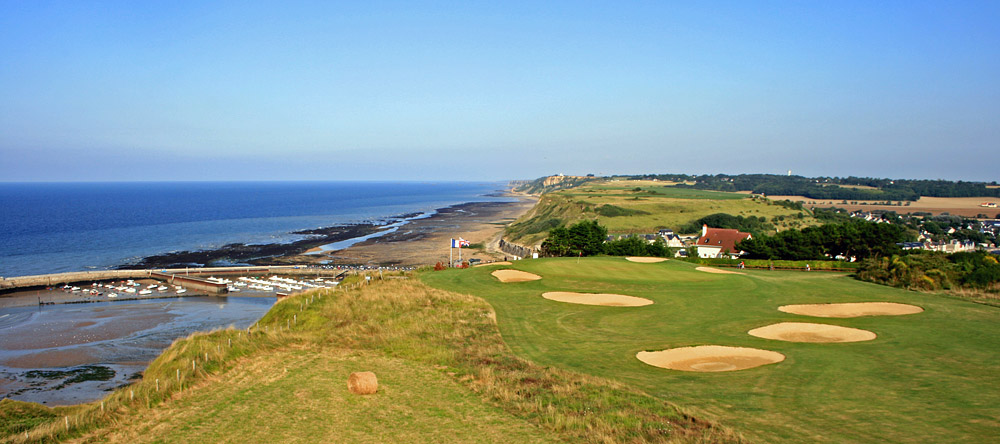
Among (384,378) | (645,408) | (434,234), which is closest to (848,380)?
(645,408)

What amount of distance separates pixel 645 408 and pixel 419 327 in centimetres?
1045

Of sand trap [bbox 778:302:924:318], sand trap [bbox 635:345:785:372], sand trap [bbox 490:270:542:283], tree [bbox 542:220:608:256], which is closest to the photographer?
sand trap [bbox 635:345:785:372]

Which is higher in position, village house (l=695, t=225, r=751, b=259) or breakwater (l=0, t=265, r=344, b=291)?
village house (l=695, t=225, r=751, b=259)

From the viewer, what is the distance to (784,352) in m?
17.1

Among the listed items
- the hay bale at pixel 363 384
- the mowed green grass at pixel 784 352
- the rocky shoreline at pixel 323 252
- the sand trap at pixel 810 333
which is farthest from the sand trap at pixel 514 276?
the rocky shoreline at pixel 323 252

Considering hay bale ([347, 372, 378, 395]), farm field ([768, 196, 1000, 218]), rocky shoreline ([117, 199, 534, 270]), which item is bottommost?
rocky shoreline ([117, 199, 534, 270])

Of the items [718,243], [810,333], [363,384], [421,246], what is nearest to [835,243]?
[718,243]

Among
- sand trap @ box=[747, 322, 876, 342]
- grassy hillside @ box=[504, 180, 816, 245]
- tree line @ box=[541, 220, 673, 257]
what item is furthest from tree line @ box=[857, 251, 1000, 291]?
grassy hillside @ box=[504, 180, 816, 245]

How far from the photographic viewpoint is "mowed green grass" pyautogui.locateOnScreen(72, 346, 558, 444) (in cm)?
1113

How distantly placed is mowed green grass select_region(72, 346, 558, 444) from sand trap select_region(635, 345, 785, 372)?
607 cm

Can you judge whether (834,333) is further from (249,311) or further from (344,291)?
(249,311)

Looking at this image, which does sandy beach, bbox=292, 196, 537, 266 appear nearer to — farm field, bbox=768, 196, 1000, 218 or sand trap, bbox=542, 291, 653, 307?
sand trap, bbox=542, 291, 653, 307

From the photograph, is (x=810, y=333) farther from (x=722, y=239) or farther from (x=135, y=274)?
(x=135, y=274)

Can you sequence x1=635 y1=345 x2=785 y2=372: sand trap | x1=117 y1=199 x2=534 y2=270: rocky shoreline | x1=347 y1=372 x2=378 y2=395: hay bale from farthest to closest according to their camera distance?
x1=117 y1=199 x2=534 y2=270: rocky shoreline < x1=635 y1=345 x2=785 y2=372: sand trap < x1=347 y1=372 x2=378 y2=395: hay bale
